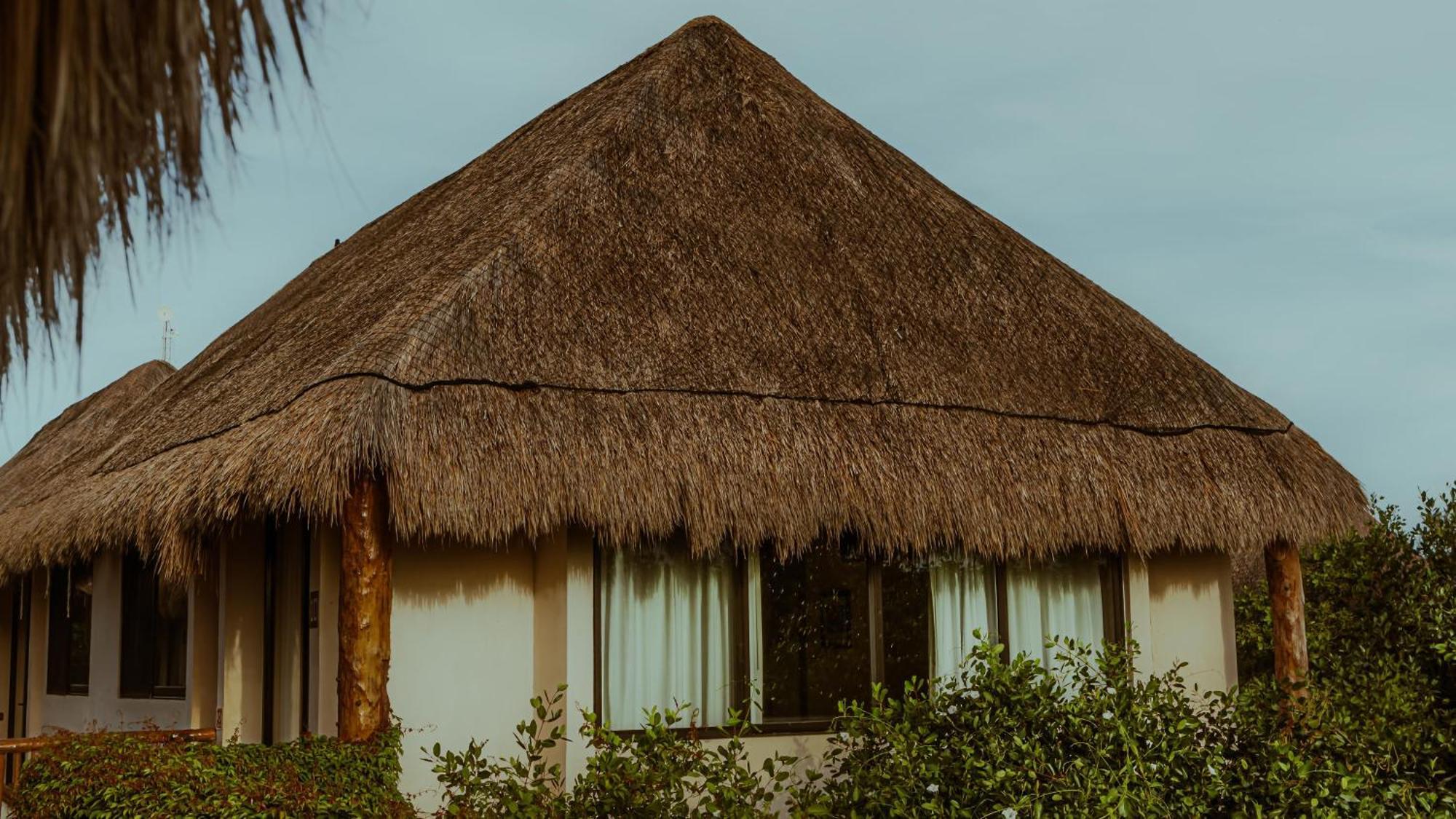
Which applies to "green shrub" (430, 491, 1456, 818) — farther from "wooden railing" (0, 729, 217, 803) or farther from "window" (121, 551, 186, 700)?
"window" (121, 551, 186, 700)

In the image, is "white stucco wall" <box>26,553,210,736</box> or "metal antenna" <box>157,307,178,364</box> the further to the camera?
"metal antenna" <box>157,307,178,364</box>

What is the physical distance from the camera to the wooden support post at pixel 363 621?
24.7ft

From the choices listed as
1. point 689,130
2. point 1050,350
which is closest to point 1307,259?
point 1050,350

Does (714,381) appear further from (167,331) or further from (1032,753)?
(167,331)

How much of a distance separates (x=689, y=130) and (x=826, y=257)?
1.27 m

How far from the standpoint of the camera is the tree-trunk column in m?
10.2

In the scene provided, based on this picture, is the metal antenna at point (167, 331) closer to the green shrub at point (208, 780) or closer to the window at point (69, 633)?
the window at point (69, 633)

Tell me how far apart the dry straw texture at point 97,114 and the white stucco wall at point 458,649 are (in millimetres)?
4942

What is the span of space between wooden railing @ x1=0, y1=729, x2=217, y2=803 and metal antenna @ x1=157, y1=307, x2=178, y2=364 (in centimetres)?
988

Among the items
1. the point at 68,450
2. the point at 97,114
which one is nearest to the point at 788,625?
the point at 97,114

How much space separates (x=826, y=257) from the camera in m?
10.1

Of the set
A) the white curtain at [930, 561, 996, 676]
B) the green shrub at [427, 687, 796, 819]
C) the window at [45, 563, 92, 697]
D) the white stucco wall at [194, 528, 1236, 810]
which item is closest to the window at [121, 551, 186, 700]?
the window at [45, 563, 92, 697]

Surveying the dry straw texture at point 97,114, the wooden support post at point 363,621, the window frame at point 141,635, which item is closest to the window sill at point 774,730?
the wooden support post at point 363,621

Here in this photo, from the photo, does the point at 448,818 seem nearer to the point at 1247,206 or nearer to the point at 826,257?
the point at 826,257
